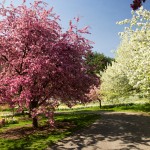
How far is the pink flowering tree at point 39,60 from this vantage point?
62.9 feet

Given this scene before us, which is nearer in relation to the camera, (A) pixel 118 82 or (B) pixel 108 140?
(B) pixel 108 140

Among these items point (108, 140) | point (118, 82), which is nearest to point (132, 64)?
point (108, 140)

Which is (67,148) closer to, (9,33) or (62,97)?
(62,97)

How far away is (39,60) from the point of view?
1880cm

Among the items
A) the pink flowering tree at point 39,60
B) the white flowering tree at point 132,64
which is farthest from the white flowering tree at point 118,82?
the pink flowering tree at point 39,60

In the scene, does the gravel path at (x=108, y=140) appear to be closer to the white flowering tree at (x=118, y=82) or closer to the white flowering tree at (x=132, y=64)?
the white flowering tree at (x=132, y=64)

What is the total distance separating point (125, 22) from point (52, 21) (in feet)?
20.8

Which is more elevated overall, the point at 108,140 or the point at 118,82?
the point at 118,82

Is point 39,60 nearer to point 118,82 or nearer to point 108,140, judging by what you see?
point 108,140

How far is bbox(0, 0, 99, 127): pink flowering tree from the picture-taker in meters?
19.2

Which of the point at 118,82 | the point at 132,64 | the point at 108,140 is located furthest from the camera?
the point at 118,82

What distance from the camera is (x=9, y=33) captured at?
20781 millimetres

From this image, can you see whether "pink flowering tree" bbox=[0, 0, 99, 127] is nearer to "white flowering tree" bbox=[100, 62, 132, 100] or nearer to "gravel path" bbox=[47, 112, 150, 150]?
"gravel path" bbox=[47, 112, 150, 150]

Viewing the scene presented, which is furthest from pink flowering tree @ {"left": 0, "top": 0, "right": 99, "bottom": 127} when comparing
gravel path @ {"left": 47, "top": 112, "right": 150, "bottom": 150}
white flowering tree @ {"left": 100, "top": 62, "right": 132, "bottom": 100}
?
white flowering tree @ {"left": 100, "top": 62, "right": 132, "bottom": 100}
